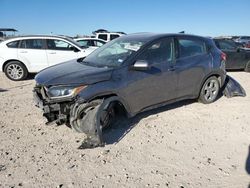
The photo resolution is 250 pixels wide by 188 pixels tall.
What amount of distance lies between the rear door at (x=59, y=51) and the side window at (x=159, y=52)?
17.1 feet

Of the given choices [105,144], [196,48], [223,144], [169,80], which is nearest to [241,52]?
[196,48]

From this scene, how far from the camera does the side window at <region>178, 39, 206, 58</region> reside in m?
5.45

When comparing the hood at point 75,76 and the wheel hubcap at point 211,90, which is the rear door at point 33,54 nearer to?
the hood at point 75,76

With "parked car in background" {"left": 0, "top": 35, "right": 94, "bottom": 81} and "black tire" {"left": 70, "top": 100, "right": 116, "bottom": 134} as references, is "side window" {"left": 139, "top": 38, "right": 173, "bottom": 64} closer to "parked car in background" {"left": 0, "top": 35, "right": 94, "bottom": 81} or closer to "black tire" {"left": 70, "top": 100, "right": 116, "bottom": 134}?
"black tire" {"left": 70, "top": 100, "right": 116, "bottom": 134}

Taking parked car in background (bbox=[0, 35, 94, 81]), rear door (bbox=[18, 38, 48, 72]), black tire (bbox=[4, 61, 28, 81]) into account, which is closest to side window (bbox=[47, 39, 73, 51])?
parked car in background (bbox=[0, 35, 94, 81])

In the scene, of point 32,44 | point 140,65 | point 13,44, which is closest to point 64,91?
point 140,65

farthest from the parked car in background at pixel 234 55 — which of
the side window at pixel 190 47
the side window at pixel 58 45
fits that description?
the side window at pixel 58 45

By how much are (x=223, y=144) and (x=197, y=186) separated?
1341mm

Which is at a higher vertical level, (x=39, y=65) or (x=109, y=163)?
(x=39, y=65)

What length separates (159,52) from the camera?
16.6 ft

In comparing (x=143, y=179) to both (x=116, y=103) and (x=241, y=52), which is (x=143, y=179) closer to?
(x=116, y=103)

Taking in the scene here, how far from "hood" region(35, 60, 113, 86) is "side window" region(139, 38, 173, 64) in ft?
2.71

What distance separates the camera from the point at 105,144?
4.15 m

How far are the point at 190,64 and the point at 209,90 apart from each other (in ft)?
3.66
